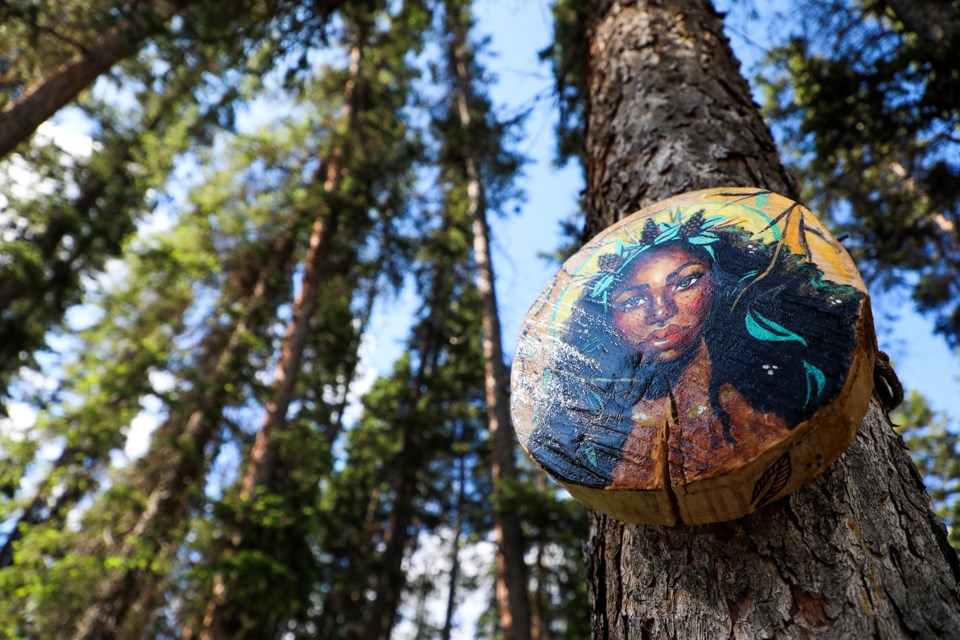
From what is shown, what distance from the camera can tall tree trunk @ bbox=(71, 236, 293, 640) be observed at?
249 inches

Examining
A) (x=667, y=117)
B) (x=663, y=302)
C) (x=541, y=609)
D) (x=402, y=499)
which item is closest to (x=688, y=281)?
(x=663, y=302)

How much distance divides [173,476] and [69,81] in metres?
5.63

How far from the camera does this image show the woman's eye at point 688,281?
1163mm

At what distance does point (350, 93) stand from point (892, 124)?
7.83 meters

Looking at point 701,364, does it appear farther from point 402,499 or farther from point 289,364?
point 402,499

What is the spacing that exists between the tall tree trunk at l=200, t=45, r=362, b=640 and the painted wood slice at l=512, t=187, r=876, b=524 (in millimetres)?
5803

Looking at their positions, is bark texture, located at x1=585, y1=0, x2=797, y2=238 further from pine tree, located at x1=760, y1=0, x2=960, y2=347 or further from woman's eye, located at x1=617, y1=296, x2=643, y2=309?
pine tree, located at x1=760, y1=0, x2=960, y2=347

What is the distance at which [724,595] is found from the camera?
98cm

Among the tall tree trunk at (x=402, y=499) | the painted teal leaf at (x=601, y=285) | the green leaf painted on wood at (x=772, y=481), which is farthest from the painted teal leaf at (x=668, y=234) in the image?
the tall tree trunk at (x=402, y=499)

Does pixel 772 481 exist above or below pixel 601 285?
below

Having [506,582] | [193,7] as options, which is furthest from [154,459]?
[193,7]

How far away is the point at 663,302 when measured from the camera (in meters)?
1.17

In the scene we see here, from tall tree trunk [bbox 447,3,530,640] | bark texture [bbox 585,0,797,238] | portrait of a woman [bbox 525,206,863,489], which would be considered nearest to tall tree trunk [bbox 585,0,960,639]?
portrait of a woman [bbox 525,206,863,489]

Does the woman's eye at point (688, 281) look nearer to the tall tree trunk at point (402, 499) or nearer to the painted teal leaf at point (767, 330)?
the painted teal leaf at point (767, 330)
